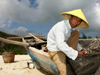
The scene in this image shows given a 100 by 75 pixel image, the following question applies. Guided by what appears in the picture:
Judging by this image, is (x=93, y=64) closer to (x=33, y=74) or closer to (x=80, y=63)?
(x=80, y=63)

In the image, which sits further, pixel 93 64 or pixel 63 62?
pixel 63 62

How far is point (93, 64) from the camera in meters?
1.57

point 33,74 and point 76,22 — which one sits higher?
point 76,22

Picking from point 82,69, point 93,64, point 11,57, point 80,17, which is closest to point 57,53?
point 82,69

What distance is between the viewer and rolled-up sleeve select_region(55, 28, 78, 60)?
57.2 inches

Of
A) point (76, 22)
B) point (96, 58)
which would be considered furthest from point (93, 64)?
point (76, 22)

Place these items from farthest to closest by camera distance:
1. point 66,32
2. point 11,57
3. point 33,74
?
point 11,57
point 33,74
point 66,32

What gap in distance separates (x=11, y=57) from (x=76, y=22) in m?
4.28

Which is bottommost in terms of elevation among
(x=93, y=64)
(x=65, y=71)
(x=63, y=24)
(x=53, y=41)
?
(x=65, y=71)

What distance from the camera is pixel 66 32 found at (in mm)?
1648

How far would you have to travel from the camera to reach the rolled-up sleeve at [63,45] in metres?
1.45

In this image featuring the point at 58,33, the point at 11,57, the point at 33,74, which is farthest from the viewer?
the point at 11,57

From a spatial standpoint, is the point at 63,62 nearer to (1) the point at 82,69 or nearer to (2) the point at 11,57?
(1) the point at 82,69

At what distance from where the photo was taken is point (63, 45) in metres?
1.45
